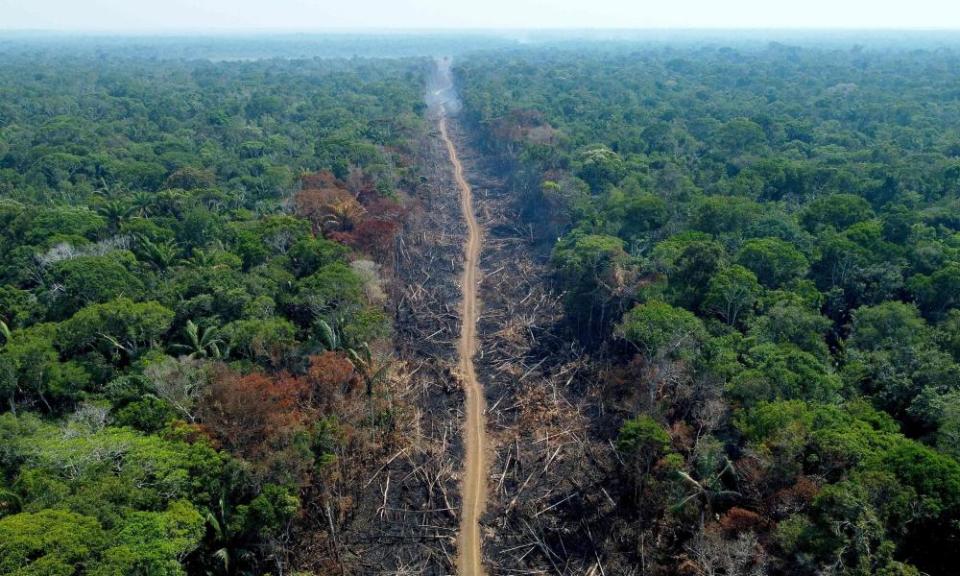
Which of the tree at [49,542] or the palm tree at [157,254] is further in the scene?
the palm tree at [157,254]

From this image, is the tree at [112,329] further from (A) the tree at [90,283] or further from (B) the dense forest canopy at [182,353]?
(A) the tree at [90,283]

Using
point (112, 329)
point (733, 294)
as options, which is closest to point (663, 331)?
point (733, 294)

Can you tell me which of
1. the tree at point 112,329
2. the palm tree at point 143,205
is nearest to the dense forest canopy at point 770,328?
the tree at point 112,329

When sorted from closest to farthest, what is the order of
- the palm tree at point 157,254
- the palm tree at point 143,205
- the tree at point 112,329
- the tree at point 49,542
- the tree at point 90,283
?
the tree at point 49,542 < the tree at point 112,329 < the tree at point 90,283 < the palm tree at point 157,254 < the palm tree at point 143,205

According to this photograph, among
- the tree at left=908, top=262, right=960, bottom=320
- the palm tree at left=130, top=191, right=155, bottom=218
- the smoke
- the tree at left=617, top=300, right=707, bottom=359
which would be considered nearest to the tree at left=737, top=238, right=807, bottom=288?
the tree at left=908, top=262, right=960, bottom=320

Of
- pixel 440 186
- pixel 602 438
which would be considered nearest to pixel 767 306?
pixel 602 438

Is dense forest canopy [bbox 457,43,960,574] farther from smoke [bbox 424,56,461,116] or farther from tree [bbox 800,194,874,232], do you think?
smoke [bbox 424,56,461,116]

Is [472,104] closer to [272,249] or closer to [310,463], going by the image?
[272,249]
